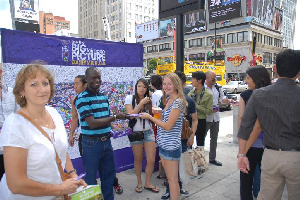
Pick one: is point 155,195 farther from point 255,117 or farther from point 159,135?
point 255,117

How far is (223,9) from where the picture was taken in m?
51.0

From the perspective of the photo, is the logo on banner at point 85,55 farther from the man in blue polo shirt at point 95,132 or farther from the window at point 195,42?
the window at point 195,42

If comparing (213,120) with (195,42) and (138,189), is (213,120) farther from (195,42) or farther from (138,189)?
(195,42)

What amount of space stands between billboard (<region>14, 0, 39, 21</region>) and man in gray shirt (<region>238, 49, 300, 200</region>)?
110 ft

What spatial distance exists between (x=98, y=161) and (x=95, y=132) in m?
0.37

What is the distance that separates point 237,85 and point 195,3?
2428cm

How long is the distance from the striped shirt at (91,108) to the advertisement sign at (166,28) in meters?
67.8

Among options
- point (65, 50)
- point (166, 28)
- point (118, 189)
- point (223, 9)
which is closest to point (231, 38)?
point (223, 9)

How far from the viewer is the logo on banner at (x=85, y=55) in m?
3.82

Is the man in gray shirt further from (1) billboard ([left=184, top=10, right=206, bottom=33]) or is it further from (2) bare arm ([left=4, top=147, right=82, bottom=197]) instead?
(1) billboard ([left=184, top=10, right=206, bottom=33])

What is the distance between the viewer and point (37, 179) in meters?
1.53

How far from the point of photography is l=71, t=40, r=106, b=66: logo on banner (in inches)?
150

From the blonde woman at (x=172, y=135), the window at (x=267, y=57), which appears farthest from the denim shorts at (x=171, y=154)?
the window at (x=267, y=57)

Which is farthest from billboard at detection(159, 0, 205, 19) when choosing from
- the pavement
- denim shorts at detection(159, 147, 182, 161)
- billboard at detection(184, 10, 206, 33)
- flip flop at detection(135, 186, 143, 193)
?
billboard at detection(184, 10, 206, 33)
